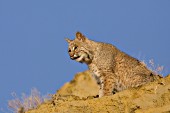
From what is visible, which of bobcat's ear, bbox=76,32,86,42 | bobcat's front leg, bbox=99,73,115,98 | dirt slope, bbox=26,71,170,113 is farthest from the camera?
bobcat's ear, bbox=76,32,86,42

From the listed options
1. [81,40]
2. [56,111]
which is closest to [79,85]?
[81,40]

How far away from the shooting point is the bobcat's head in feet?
48.9

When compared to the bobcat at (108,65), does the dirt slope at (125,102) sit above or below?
below

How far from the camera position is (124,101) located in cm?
1136

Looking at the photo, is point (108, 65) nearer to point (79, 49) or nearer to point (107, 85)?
point (107, 85)

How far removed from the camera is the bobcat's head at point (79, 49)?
14.9 metres

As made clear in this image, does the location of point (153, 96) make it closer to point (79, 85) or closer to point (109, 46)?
point (109, 46)

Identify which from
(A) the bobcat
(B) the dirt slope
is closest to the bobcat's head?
(A) the bobcat

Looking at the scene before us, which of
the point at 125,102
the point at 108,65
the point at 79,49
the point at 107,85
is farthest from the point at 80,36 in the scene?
the point at 125,102

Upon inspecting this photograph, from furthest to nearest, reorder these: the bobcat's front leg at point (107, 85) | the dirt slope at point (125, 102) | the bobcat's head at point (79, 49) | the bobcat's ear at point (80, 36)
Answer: the bobcat's ear at point (80, 36)
the bobcat's head at point (79, 49)
the bobcat's front leg at point (107, 85)
the dirt slope at point (125, 102)

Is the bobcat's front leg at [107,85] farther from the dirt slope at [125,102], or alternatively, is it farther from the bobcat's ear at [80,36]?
the dirt slope at [125,102]

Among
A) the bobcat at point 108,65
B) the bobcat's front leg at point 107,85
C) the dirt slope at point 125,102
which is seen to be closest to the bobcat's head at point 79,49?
the bobcat at point 108,65

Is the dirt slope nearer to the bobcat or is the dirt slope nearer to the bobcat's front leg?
the bobcat's front leg

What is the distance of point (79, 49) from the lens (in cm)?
1504
